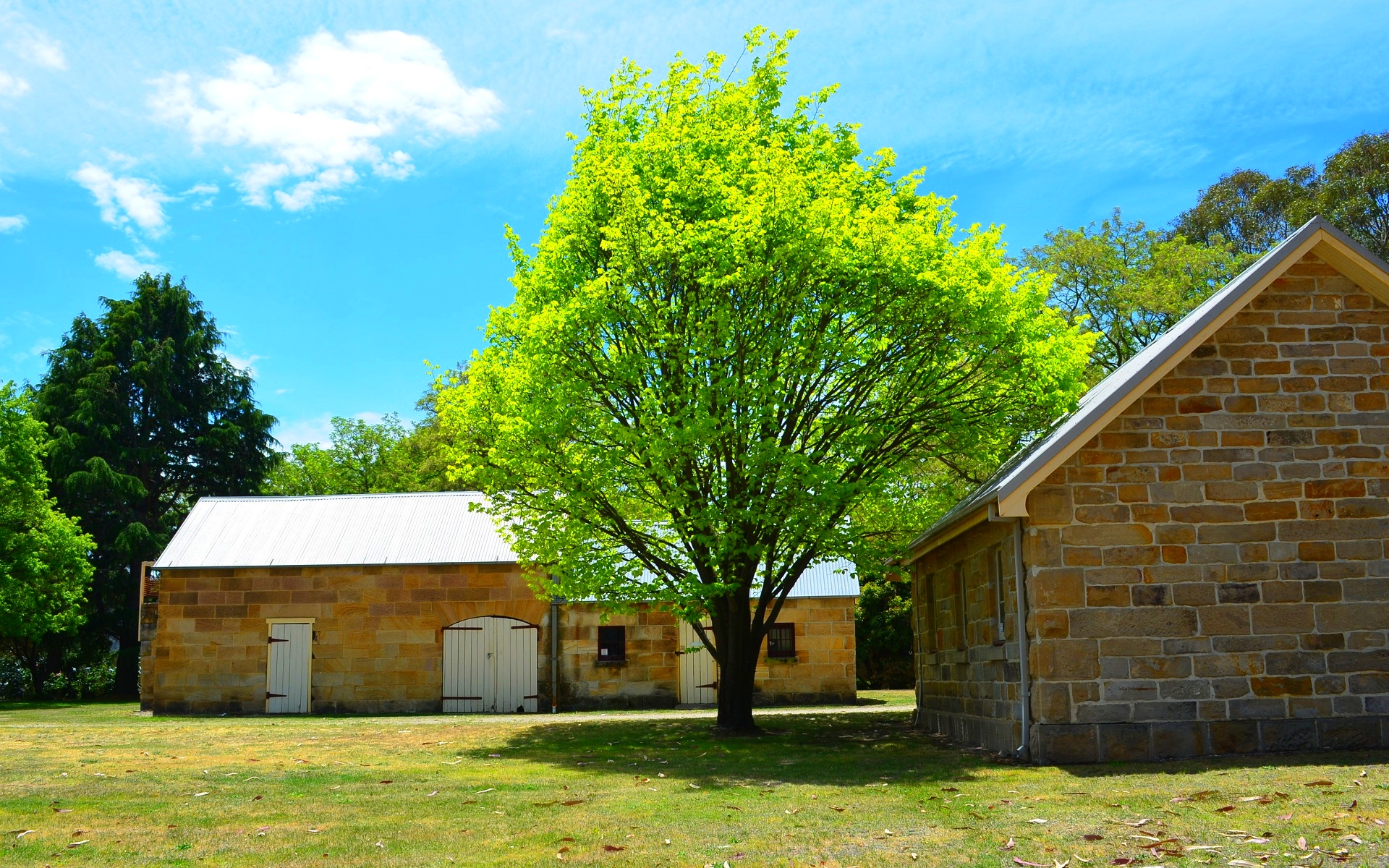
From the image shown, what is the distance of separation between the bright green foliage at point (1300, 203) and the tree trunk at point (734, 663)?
23890mm

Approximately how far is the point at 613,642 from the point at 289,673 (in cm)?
787

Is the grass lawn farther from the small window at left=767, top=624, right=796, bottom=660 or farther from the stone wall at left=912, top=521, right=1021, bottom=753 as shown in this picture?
the small window at left=767, top=624, right=796, bottom=660

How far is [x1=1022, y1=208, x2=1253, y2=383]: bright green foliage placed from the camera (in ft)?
117

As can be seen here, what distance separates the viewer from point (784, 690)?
28312 mm

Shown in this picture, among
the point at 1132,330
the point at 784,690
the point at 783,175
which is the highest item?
the point at 1132,330

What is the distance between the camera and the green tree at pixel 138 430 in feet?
142

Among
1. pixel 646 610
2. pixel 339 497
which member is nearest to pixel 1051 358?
pixel 646 610

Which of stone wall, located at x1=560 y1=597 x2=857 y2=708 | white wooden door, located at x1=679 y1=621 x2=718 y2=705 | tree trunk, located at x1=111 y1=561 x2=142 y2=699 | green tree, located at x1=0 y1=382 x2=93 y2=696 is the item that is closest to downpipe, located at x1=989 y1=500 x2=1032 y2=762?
stone wall, located at x1=560 y1=597 x2=857 y2=708

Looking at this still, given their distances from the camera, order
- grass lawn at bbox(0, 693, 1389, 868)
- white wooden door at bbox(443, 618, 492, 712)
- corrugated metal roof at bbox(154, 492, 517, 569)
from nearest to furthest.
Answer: grass lawn at bbox(0, 693, 1389, 868), white wooden door at bbox(443, 618, 492, 712), corrugated metal roof at bbox(154, 492, 517, 569)

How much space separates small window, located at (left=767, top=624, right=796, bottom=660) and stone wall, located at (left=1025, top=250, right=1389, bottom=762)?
15.6 metres

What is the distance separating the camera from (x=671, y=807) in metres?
10.6

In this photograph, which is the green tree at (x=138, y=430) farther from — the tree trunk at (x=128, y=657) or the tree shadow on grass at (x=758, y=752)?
the tree shadow on grass at (x=758, y=752)

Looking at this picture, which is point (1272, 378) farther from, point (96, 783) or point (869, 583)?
point (869, 583)

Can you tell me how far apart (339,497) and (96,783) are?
1962 cm
